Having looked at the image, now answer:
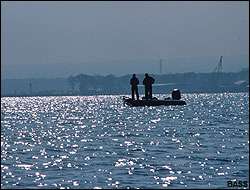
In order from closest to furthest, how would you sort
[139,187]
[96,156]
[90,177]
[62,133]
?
[139,187], [90,177], [96,156], [62,133]

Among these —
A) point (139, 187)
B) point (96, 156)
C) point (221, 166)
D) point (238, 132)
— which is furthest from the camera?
point (238, 132)

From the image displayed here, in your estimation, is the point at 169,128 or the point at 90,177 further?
the point at 169,128

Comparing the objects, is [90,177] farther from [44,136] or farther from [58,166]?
[44,136]

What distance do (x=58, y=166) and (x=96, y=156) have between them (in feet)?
11.3

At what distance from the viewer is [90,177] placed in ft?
89.0

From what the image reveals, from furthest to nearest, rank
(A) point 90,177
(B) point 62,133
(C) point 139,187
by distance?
(B) point 62,133, (A) point 90,177, (C) point 139,187

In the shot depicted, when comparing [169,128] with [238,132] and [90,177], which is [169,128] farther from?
[90,177]

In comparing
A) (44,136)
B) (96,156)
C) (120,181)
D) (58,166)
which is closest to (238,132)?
(44,136)

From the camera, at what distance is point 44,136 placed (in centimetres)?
4700

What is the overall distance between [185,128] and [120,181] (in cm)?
2577

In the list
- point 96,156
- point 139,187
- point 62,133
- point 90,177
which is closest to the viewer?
point 139,187

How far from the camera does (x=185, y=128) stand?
51.7 m

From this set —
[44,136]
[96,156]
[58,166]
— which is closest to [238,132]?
[44,136]

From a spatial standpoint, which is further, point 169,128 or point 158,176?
point 169,128
